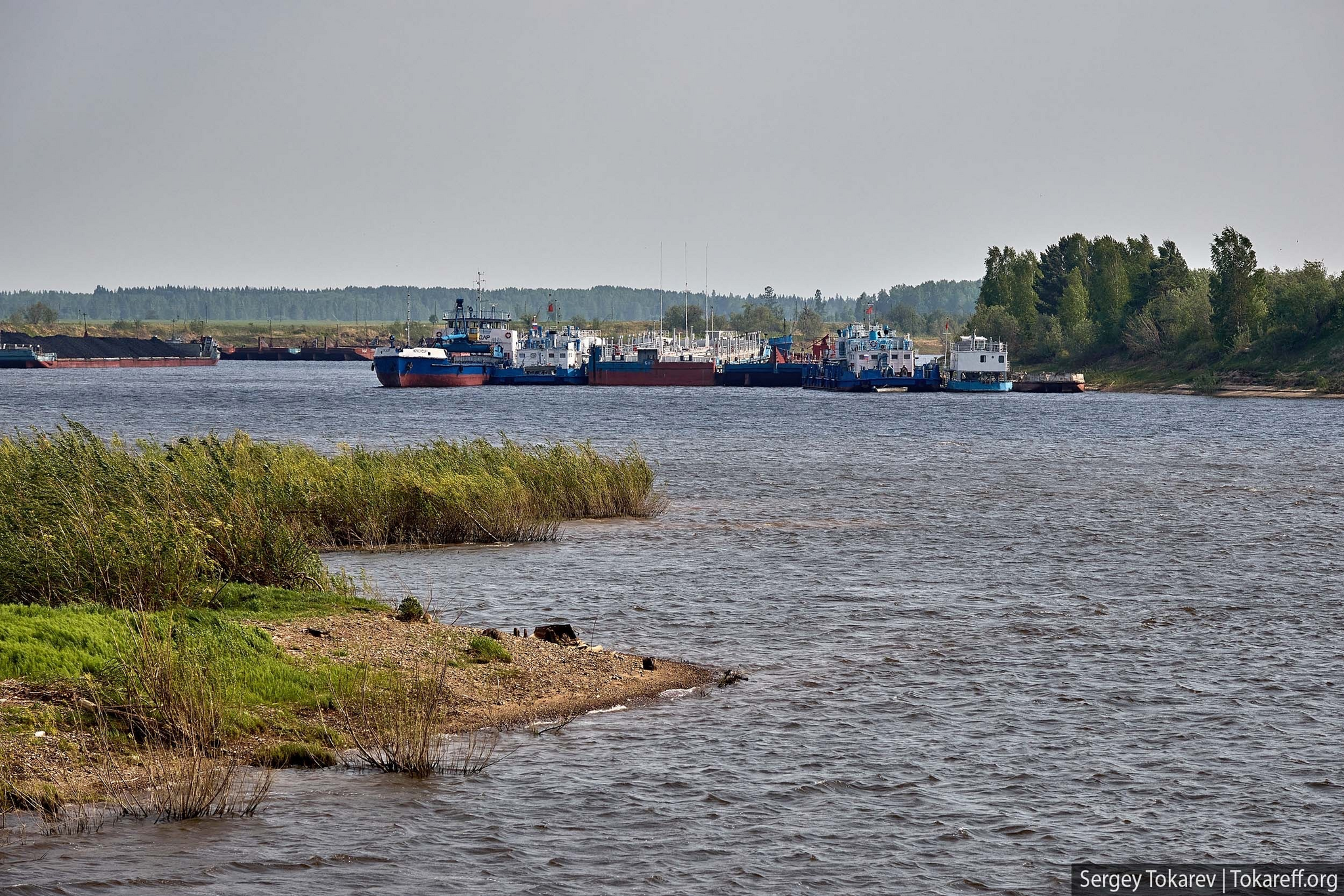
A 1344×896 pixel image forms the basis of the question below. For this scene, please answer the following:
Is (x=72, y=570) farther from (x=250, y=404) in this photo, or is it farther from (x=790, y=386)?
(x=790, y=386)

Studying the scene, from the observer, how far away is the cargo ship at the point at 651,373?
627 ft

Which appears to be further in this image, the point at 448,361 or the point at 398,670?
the point at 448,361

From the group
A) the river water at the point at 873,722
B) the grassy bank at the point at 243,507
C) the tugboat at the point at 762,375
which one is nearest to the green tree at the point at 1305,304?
the tugboat at the point at 762,375

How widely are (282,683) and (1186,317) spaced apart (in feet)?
532

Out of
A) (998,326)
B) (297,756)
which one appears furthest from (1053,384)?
(297,756)

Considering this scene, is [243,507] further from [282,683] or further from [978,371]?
[978,371]

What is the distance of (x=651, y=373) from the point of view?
192 meters

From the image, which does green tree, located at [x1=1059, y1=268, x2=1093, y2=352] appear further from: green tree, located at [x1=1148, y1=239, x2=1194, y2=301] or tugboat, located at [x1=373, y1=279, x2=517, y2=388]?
tugboat, located at [x1=373, y1=279, x2=517, y2=388]

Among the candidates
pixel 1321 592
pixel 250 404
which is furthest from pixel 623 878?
pixel 250 404

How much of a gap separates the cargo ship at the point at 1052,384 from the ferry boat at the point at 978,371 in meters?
1.66

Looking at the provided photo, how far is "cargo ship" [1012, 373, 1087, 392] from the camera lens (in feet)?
550

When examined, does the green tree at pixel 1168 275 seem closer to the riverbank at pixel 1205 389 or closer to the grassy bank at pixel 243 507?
the riverbank at pixel 1205 389

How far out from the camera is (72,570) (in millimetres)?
20172

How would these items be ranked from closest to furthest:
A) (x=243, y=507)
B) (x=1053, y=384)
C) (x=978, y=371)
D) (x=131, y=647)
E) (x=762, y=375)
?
(x=131, y=647)
(x=243, y=507)
(x=978, y=371)
(x=1053, y=384)
(x=762, y=375)
